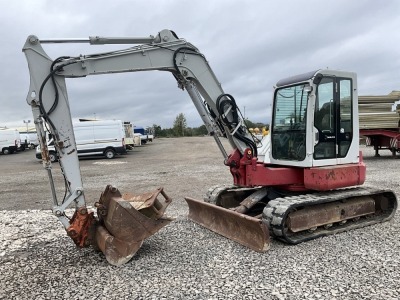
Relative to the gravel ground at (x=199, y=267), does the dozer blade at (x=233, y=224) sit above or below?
above

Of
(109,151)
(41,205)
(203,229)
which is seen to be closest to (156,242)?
(203,229)

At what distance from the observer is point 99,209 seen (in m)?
5.32

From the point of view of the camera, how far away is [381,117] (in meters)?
16.6

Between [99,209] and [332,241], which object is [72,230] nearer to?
[99,209]

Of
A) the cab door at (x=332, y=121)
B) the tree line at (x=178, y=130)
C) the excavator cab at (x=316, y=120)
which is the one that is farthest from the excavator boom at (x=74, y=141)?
the tree line at (x=178, y=130)

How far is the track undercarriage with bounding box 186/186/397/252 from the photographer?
577 centimetres

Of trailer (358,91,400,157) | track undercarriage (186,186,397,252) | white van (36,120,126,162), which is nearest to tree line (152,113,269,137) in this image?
white van (36,120,126,162)

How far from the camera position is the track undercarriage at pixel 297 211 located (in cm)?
577

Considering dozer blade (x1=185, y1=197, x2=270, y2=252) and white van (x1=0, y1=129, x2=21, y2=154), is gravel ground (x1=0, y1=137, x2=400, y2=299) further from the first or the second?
→ white van (x1=0, y1=129, x2=21, y2=154)

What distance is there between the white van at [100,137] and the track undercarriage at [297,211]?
17.1 meters

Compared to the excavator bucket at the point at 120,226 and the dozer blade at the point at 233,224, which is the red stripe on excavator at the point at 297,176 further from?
the excavator bucket at the point at 120,226

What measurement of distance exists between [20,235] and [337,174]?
570cm

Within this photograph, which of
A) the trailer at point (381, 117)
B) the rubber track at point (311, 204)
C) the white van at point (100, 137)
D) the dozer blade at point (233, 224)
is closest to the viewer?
the dozer blade at point (233, 224)

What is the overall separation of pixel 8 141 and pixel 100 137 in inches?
583
